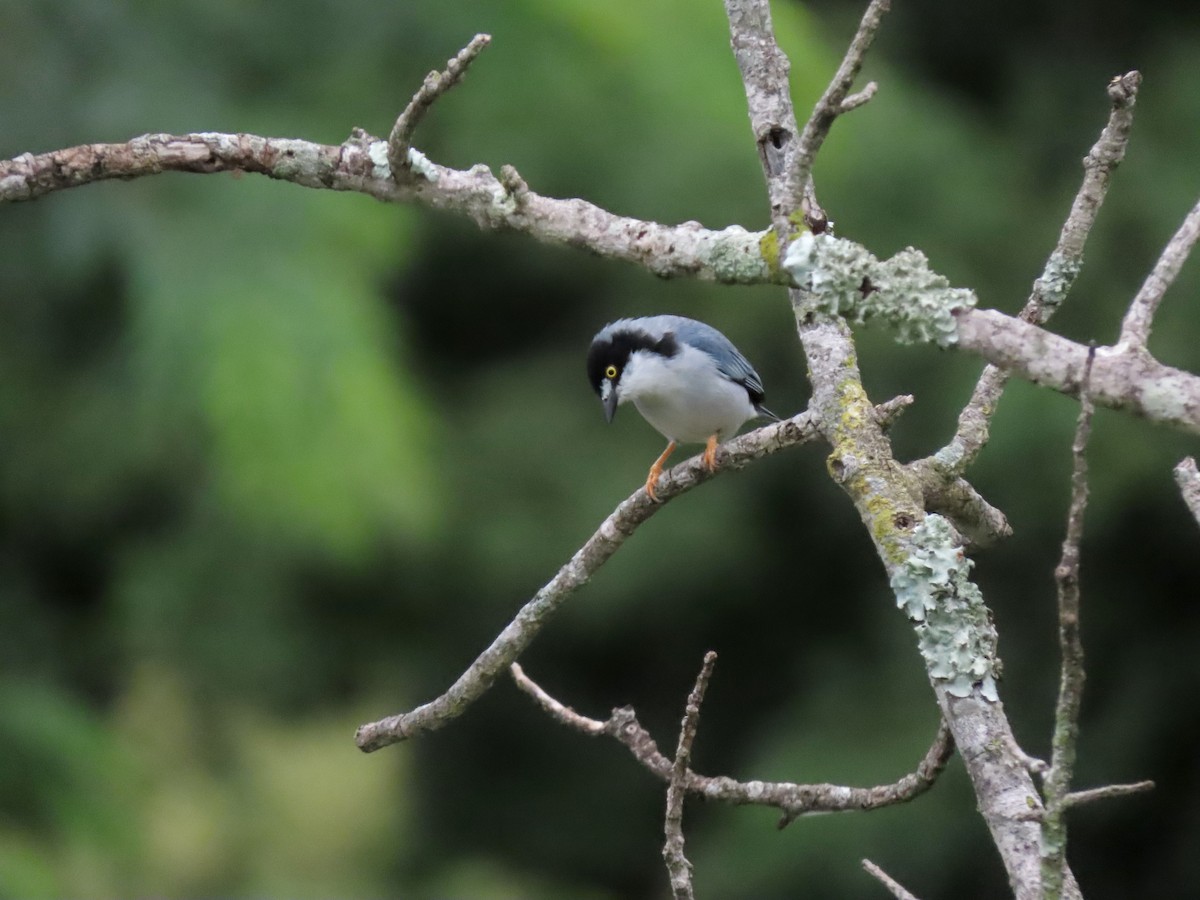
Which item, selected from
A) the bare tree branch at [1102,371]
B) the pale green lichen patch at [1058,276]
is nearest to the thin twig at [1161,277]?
the bare tree branch at [1102,371]

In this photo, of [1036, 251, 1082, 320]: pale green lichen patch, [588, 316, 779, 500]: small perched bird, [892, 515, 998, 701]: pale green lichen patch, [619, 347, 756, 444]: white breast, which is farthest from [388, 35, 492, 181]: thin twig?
[619, 347, 756, 444]: white breast

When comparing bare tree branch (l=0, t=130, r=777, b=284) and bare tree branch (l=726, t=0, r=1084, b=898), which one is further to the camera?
bare tree branch (l=0, t=130, r=777, b=284)

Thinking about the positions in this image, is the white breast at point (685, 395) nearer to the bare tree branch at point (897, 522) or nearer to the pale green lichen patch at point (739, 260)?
the bare tree branch at point (897, 522)

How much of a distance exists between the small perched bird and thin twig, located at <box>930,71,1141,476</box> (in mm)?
1554

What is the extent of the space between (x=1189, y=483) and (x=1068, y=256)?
53 centimetres

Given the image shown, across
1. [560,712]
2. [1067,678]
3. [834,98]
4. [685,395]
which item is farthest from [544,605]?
[685,395]

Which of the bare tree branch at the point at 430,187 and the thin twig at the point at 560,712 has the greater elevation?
the bare tree branch at the point at 430,187

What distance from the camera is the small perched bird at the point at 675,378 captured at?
423cm

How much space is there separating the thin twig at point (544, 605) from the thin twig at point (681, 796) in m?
0.39

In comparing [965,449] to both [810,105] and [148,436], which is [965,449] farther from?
[148,436]

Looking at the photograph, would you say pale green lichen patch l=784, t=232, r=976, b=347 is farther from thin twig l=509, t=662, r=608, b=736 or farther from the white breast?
the white breast

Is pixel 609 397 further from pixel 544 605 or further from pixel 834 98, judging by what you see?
pixel 834 98

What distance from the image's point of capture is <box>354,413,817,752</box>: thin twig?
2.47 meters

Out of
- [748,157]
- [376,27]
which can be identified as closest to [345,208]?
A: [376,27]
